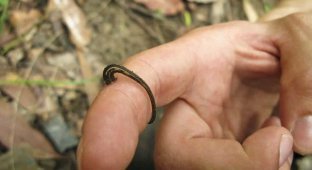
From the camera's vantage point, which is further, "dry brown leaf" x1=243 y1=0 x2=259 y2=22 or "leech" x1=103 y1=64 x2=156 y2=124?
"dry brown leaf" x1=243 y1=0 x2=259 y2=22

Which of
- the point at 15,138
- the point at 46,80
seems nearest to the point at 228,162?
the point at 15,138

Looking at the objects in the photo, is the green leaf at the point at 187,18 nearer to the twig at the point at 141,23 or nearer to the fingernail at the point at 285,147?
the twig at the point at 141,23

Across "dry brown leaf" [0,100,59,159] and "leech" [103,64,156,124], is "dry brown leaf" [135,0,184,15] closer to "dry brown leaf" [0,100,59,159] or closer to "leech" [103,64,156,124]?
"dry brown leaf" [0,100,59,159]

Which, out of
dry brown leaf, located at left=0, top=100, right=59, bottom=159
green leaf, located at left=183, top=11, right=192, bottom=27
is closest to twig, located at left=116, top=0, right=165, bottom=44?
green leaf, located at left=183, top=11, right=192, bottom=27

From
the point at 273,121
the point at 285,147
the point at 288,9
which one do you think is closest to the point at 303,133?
the point at 285,147

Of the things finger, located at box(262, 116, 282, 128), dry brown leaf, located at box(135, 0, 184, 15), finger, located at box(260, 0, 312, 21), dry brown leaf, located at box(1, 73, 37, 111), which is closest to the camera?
finger, located at box(262, 116, 282, 128)

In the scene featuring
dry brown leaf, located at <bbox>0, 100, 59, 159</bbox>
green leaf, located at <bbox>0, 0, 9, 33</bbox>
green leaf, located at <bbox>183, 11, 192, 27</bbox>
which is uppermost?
green leaf, located at <bbox>0, 0, 9, 33</bbox>

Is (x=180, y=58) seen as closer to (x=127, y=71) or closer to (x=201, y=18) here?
(x=127, y=71)

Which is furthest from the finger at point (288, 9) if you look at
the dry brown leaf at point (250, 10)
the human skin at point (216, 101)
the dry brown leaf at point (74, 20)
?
the dry brown leaf at point (74, 20)
